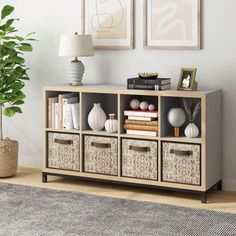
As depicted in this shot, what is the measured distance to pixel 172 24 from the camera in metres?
4.68

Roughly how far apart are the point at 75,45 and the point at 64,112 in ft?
1.74

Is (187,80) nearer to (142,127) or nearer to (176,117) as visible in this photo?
(176,117)

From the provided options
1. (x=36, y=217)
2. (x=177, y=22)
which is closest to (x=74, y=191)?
(x=36, y=217)

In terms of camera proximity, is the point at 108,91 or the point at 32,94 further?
the point at 32,94

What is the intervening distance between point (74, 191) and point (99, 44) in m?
1.23

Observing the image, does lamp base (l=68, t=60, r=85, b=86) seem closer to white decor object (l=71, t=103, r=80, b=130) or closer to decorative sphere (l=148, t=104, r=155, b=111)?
white decor object (l=71, t=103, r=80, b=130)

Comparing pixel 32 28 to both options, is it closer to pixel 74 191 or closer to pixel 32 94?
pixel 32 94

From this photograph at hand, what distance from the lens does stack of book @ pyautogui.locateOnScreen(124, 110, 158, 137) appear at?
445 cm

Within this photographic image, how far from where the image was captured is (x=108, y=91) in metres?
4.57

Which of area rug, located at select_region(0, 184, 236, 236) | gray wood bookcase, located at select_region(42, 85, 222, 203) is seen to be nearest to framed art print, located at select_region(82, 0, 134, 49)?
gray wood bookcase, located at select_region(42, 85, 222, 203)

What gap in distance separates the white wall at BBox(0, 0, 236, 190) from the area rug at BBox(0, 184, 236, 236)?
824mm

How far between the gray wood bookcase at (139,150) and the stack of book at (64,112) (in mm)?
46

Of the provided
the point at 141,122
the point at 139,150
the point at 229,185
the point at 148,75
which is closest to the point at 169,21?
the point at 148,75

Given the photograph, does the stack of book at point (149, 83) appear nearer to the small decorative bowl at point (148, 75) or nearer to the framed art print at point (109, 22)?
the small decorative bowl at point (148, 75)
